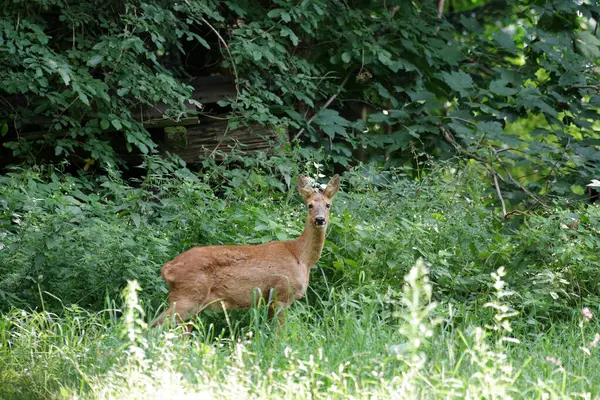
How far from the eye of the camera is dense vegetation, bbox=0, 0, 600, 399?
4320 mm

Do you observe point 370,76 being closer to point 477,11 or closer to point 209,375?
point 477,11

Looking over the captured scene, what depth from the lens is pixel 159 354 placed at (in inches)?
167

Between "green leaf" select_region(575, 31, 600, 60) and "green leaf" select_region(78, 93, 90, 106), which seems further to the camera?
"green leaf" select_region(575, 31, 600, 60)

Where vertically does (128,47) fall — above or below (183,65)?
above

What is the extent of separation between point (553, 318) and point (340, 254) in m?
1.60

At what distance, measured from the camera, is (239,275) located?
18.9 ft

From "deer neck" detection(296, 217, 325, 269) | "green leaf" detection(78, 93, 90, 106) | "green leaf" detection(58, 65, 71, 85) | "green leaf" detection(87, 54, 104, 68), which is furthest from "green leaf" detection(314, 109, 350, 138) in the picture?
"deer neck" detection(296, 217, 325, 269)

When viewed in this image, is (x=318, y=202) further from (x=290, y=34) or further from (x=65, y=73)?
(x=290, y=34)

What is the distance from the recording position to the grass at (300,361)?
3791 millimetres

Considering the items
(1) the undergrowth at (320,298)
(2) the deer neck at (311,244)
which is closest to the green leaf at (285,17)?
(1) the undergrowth at (320,298)

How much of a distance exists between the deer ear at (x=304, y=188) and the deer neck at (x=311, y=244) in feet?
1.17

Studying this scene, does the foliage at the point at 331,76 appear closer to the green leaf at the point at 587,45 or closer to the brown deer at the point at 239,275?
the green leaf at the point at 587,45

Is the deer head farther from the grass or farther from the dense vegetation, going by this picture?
the grass

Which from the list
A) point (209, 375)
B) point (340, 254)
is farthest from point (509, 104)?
point (209, 375)
